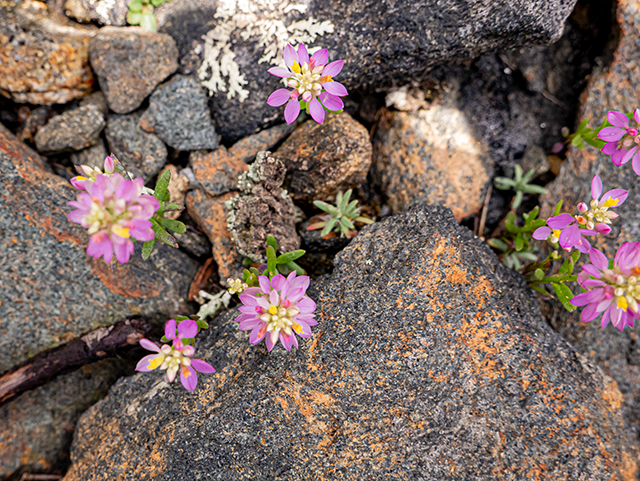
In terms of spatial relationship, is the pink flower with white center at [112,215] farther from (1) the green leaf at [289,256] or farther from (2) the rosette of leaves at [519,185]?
(2) the rosette of leaves at [519,185]

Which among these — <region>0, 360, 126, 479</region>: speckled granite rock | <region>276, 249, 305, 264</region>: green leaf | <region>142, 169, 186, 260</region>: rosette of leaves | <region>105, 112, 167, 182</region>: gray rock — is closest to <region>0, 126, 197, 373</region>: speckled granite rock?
<region>0, 360, 126, 479</region>: speckled granite rock

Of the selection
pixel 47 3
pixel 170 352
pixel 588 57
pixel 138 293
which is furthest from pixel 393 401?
pixel 47 3

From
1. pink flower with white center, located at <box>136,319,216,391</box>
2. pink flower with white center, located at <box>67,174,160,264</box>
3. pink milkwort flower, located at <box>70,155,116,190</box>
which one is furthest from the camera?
pink flower with white center, located at <box>136,319,216,391</box>

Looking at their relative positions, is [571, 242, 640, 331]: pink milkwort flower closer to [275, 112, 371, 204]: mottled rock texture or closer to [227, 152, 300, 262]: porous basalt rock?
[275, 112, 371, 204]: mottled rock texture

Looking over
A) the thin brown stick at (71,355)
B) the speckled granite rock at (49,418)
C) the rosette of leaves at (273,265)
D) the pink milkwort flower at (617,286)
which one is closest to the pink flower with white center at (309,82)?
the rosette of leaves at (273,265)

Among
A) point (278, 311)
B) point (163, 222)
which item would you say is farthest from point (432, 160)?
point (163, 222)

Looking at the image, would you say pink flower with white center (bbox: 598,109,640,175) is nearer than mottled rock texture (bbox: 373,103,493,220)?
Yes

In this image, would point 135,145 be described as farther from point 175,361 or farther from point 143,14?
point 175,361
